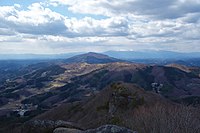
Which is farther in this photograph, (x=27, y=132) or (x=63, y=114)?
(x=63, y=114)

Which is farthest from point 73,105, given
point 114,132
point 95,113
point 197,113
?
point 114,132

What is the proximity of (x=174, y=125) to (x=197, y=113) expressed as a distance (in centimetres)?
1091

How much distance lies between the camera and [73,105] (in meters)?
143

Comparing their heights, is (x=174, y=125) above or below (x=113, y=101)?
above

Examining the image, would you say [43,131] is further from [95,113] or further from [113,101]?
[95,113]

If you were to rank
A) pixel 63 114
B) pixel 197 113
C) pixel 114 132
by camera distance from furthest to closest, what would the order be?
pixel 63 114
pixel 197 113
pixel 114 132

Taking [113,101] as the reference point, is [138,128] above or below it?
above

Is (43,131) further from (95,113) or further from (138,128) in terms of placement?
(95,113)

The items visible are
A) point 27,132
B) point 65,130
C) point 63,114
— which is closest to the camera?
point 65,130

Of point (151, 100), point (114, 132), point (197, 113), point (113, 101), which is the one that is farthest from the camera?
point (151, 100)

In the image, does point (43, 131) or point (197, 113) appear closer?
point (43, 131)

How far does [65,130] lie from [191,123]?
16.3 m

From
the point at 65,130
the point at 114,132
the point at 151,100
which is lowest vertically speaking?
the point at 151,100

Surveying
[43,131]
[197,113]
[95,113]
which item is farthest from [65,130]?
[95,113]
